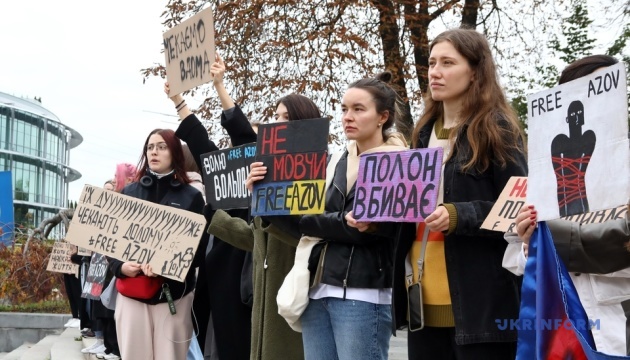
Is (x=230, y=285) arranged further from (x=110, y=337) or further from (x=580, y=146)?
(x=110, y=337)

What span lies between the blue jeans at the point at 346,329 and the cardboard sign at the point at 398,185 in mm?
438

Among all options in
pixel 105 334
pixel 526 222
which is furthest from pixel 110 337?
pixel 526 222

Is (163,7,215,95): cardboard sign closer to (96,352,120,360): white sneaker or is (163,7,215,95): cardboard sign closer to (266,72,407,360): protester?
(266,72,407,360): protester

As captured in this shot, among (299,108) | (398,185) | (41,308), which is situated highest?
(299,108)

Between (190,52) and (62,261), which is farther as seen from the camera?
(62,261)

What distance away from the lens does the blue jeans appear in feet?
12.8

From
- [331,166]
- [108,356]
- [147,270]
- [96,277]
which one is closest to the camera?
[331,166]

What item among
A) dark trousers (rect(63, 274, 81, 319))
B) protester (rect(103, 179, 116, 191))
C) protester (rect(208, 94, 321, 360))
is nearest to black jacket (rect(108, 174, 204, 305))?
protester (rect(208, 94, 321, 360))

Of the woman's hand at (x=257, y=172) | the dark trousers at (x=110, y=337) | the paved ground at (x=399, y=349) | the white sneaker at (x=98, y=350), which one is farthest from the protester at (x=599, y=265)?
the white sneaker at (x=98, y=350)

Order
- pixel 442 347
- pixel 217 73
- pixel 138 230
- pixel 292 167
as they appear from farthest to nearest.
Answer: pixel 138 230
pixel 217 73
pixel 292 167
pixel 442 347

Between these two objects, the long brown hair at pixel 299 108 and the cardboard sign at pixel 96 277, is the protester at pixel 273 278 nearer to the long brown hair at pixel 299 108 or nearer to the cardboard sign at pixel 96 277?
the long brown hair at pixel 299 108

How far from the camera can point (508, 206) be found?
332 cm

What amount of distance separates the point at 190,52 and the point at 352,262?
2472mm

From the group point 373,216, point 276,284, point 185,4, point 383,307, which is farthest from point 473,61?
point 185,4
